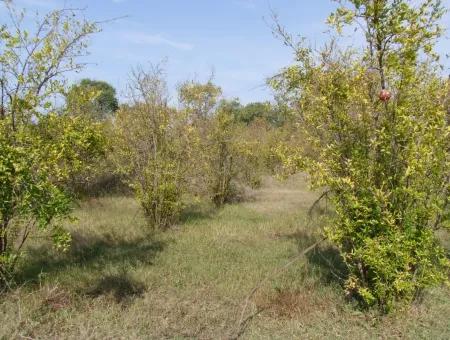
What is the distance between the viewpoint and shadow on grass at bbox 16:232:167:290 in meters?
6.64

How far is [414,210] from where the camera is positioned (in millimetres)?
4934

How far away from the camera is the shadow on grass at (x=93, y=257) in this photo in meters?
6.64

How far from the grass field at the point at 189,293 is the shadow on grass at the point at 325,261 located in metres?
0.02

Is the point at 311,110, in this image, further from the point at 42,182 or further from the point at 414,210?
the point at 42,182

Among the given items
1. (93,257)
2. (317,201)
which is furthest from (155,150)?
(317,201)

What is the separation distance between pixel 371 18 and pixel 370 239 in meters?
2.42

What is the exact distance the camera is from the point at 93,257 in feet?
25.1

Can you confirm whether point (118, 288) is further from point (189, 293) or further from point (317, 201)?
point (317, 201)

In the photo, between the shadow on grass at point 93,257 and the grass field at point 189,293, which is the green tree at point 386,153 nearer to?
the grass field at point 189,293

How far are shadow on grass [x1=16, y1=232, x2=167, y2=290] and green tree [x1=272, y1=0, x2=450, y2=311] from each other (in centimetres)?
336

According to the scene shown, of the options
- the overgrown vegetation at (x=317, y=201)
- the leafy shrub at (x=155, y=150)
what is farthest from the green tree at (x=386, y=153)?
the leafy shrub at (x=155, y=150)

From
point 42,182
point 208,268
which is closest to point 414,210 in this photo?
point 208,268

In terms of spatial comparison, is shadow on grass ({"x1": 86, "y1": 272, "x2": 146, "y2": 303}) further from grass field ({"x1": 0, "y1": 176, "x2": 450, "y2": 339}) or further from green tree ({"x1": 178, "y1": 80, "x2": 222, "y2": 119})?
green tree ({"x1": 178, "y1": 80, "x2": 222, "y2": 119})

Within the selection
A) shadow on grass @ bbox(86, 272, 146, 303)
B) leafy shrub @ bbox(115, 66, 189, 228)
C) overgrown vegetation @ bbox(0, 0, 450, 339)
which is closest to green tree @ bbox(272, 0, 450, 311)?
overgrown vegetation @ bbox(0, 0, 450, 339)
